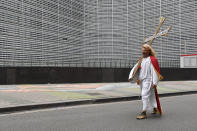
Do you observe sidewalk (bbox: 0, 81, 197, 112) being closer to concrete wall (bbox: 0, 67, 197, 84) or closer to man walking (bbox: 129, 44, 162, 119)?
man walking (bbox: 129, 44, 162, 119)

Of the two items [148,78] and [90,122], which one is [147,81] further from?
[90,122]

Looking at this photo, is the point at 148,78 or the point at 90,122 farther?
the point at 148,78

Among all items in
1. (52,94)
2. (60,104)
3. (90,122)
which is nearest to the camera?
(90,122)

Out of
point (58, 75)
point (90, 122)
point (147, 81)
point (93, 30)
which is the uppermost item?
point (93, 30)

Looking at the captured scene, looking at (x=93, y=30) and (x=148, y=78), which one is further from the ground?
(x=93, y=30)

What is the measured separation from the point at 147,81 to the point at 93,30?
20.5 m

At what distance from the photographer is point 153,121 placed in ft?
15.5

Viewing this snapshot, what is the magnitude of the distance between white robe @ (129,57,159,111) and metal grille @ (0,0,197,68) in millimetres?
12758

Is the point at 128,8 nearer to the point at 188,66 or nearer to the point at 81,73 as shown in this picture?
the point at 188,66

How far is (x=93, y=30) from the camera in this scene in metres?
24.8

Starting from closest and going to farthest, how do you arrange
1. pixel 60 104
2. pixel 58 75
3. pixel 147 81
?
pixel 147 81, pixel 60 104, pixel 58 75

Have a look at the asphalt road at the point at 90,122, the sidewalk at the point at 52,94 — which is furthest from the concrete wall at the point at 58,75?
the asphalt road at the point at 90,122

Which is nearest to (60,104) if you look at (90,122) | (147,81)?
(90,122)

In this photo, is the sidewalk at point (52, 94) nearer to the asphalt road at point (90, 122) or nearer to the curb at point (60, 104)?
the curb at point (60, 104)
